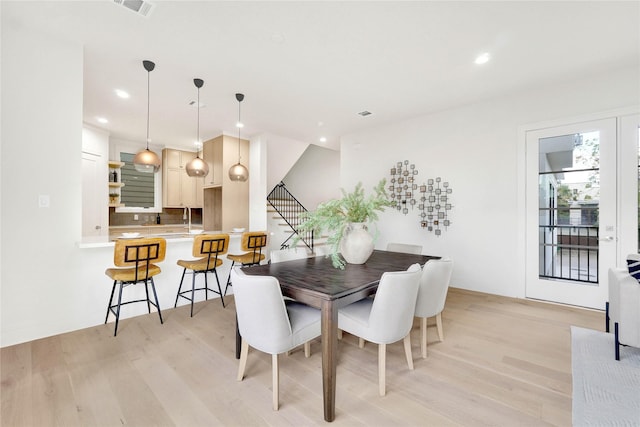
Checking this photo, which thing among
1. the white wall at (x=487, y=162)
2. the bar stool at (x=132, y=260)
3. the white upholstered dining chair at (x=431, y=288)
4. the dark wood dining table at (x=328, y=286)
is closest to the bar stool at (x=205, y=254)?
the bar stool at (x=132, y=260)

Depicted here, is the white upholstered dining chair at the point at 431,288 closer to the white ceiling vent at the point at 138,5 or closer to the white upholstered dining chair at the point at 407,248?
the white upholstered dining chair at the point at 407,248

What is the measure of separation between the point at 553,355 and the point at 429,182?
9.25 feet

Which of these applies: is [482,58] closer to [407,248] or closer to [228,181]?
[407,248]

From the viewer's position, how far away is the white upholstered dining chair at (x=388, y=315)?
69.7 inches

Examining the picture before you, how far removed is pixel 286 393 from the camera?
6.19 feet

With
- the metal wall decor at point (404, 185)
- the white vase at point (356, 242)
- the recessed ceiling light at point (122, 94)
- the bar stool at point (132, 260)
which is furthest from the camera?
the metal wall decor at point (404, 185)

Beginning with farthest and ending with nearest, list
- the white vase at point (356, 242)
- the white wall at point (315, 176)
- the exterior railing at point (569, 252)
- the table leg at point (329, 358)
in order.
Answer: the white wall at point (315, 176)
the exterior railing at point (569, 252)
the white vase at point (356, 242)
the table leg at point (329, 358)

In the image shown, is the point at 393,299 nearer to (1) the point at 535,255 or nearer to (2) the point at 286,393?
(2) the point at 286,393

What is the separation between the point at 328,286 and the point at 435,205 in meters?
3.28

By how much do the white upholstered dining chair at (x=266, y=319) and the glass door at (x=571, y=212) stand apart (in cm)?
357

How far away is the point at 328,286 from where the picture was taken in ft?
6.08

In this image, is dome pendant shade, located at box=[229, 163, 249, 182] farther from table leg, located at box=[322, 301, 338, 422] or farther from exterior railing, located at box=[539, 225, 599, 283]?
exterior railing, located at box=[539, 225, 599, 283]

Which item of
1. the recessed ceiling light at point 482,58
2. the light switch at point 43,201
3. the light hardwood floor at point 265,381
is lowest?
the light hardwood floor at point 265,381

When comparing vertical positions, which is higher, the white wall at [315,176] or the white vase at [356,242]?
the white wall at [315,176]
